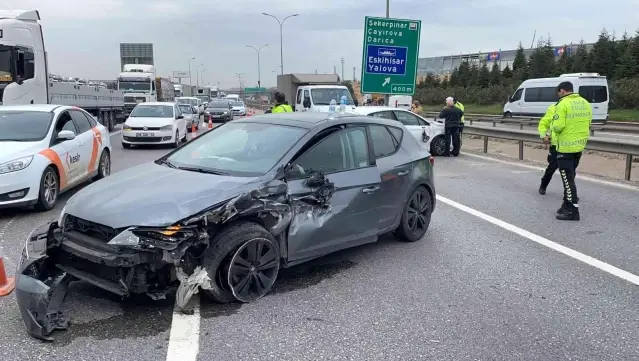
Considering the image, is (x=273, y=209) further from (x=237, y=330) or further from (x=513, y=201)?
(x=513, y=201)

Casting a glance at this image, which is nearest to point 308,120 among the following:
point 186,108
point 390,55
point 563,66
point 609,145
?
point 609,145

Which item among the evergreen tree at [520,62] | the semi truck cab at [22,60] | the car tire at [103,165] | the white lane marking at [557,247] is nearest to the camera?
the white lane marking at [557,247]

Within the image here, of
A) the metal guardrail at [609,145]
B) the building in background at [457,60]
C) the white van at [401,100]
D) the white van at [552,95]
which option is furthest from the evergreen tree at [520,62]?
the metal guardrail at [609,145]

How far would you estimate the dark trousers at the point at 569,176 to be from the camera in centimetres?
757

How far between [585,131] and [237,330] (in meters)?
5.91

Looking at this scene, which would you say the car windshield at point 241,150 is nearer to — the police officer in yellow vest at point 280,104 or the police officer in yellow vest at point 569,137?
the police officer in yellow vest at point 569,137

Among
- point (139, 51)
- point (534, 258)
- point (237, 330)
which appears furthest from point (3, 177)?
point (139, 51)

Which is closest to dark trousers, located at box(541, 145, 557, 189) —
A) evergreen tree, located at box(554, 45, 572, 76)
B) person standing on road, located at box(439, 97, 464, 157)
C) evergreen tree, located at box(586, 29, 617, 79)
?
person standing on road, located at box(439, 97, 464, 157)

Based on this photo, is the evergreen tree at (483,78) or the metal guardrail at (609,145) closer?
the metal guardrail at (609,145)

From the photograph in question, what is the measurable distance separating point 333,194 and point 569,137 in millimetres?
4201

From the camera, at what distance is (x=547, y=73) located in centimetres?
5525

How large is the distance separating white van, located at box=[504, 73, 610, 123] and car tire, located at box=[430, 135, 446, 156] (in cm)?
1176

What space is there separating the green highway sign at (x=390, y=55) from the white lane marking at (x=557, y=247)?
10726 mm

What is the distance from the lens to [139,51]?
80062 millimetres
